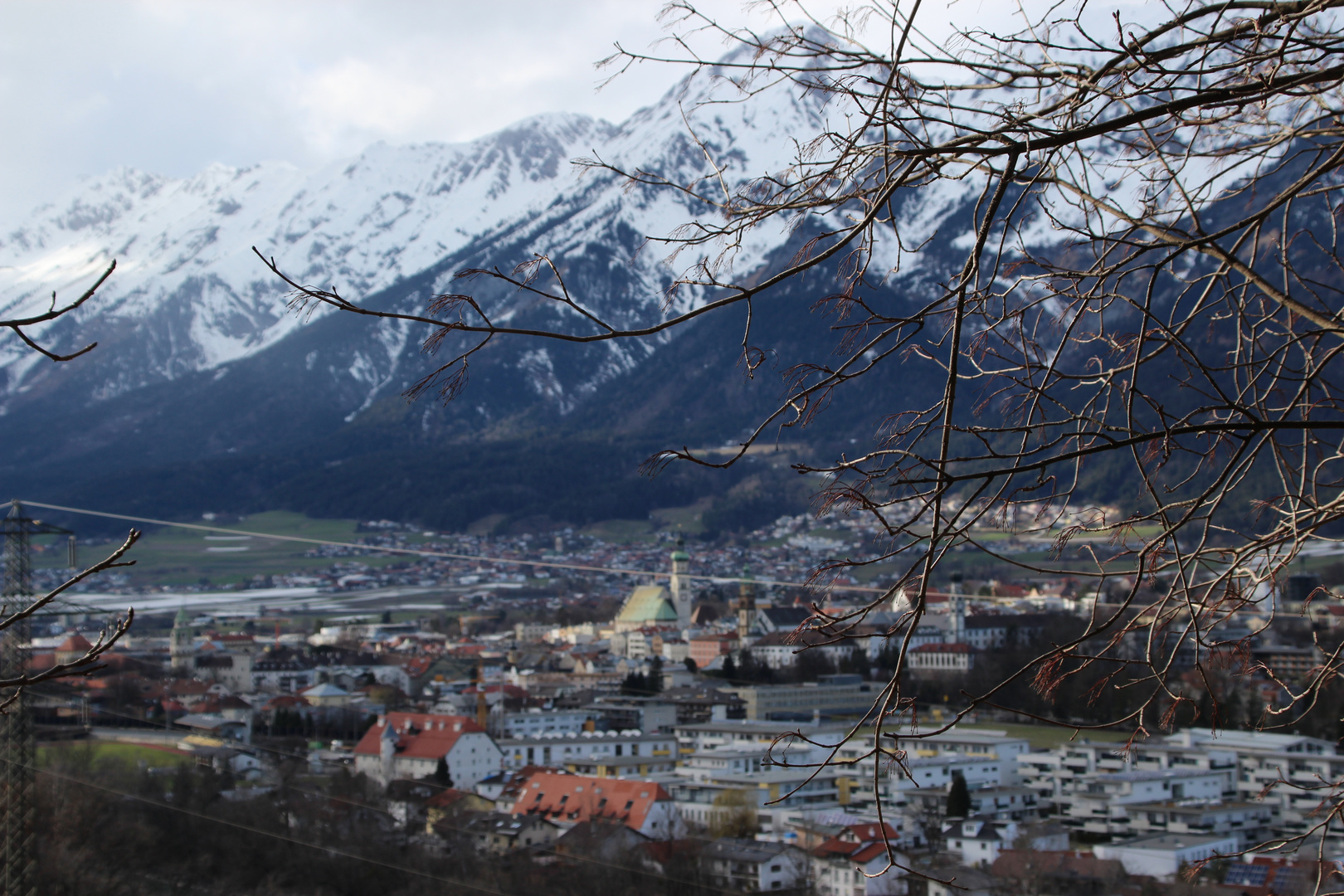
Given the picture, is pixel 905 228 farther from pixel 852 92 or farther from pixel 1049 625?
pixel 852 92

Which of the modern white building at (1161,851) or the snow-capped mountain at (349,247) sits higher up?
the snow-capped mountain at (349,247)

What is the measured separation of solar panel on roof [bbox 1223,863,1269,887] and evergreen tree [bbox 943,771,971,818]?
540 centimetres

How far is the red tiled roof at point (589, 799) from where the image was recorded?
1986 centimetres

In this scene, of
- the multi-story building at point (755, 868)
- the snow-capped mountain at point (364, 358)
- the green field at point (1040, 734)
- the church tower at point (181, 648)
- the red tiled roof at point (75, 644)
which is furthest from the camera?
the snow-capped mountain at point (364, 358)

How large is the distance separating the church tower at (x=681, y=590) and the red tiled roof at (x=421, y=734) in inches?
1526

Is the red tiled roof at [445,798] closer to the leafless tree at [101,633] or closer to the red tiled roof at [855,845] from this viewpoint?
the red tiled roof at [855,845]

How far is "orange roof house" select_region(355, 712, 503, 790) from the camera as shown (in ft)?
82.7

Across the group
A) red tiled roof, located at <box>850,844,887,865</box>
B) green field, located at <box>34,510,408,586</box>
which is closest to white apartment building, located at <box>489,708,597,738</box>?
red tiled roof, located at <box>850,844,887,865</box>

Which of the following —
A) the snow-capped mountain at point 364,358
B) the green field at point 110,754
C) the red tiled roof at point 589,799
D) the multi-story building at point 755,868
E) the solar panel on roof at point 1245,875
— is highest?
the snow-capped mountain at point 364,358

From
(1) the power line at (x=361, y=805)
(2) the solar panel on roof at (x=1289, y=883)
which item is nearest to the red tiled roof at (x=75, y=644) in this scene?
(1) the power line at (x=361, y=805)

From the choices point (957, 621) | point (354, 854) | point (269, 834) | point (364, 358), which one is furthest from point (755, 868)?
point (364, 358)

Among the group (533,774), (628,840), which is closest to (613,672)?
(533,774)

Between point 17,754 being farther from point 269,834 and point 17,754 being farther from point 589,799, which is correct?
point 589,799

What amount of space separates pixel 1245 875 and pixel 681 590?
180 ft
